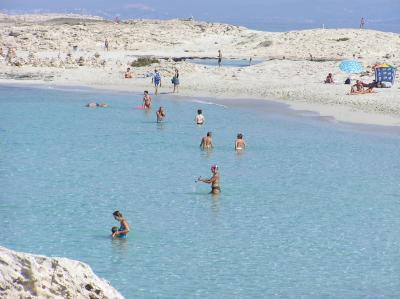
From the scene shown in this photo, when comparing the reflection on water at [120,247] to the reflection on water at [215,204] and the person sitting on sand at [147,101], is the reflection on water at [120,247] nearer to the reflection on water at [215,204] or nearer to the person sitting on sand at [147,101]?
the reflection on water at [215,204]

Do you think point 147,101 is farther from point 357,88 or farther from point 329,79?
point 329,79

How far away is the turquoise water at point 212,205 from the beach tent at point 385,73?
896cm

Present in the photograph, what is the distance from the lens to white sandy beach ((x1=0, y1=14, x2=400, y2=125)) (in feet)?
153

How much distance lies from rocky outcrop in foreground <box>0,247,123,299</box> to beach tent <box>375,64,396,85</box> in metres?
40.4

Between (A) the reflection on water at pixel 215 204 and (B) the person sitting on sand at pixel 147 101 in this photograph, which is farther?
(B) the person sitting on sand at pixel 147 101

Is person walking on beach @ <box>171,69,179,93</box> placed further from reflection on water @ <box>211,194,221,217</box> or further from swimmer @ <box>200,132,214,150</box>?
reflection on water @ <box>211,194,221,217</box>

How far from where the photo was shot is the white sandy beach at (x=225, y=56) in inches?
1836

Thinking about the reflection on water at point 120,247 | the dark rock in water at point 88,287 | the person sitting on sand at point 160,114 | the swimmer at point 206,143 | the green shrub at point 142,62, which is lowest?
the reflection on water at point 120,247

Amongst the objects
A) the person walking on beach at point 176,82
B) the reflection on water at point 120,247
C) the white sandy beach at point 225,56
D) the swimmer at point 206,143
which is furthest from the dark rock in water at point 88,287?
the person walking on beach at point 176,82

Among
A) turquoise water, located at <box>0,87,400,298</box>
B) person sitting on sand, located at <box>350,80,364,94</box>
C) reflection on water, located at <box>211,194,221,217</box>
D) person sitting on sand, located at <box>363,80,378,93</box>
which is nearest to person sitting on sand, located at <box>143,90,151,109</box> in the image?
turquoise water, located at <box>0,87,400,298</box>

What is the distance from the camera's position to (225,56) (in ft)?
247

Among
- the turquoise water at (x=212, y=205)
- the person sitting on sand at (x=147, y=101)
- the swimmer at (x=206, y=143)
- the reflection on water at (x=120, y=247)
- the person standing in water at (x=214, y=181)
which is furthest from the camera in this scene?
the person sitting on sand at (x=147, y=101)

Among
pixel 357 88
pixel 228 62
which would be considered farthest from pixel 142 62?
pixel 357 88

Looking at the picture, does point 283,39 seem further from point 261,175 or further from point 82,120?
point 261,175
